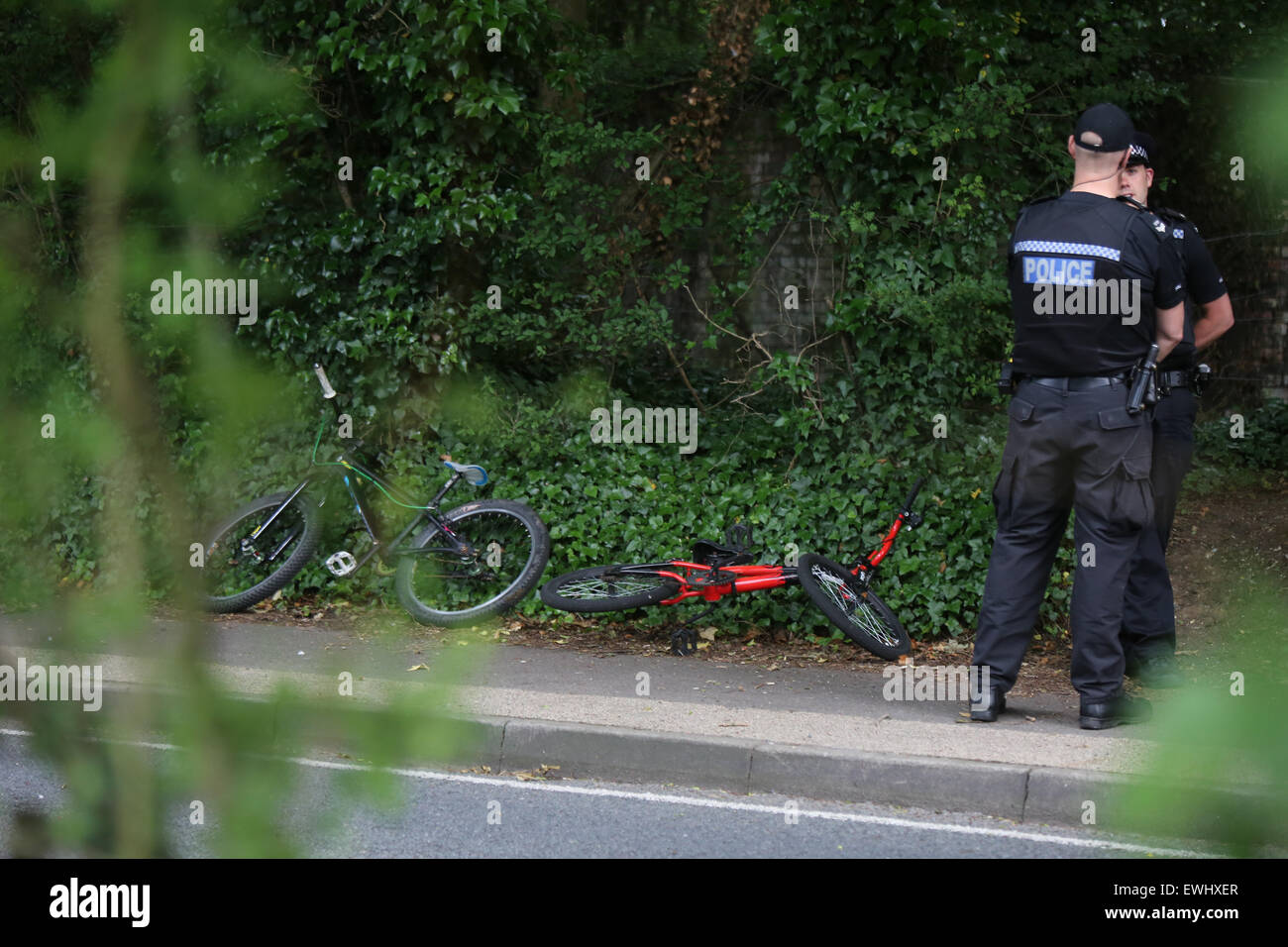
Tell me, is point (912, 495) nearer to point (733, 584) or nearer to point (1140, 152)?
point (733, 584)

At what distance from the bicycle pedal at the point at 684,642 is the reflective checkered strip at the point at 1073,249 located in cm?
313

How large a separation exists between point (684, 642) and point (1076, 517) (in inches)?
108

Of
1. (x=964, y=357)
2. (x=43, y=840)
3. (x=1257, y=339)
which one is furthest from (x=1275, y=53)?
(x=1257, y=339)

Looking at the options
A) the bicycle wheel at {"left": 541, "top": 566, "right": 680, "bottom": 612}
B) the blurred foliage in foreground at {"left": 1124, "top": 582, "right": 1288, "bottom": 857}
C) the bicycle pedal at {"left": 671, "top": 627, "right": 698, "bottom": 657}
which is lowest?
the bicycle pedal at {"left": 671, "top": 627, "right": 698, "bottom": 657}

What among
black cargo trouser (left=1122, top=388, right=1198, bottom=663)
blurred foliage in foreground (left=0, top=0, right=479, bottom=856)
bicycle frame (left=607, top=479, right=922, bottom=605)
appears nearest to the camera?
blurred foliage in foreground (left=0, top=0, right=479, bottom=856)

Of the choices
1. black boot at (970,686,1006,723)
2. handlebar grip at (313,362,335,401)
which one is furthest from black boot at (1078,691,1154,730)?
handlebar grip at (313,362,335,401)

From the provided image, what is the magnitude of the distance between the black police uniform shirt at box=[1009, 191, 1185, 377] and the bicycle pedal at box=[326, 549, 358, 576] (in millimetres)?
4521

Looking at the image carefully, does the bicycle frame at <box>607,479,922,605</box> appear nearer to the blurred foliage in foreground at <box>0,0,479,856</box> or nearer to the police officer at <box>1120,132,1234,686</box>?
the police officer at <box>1120,132,1234,686</box>

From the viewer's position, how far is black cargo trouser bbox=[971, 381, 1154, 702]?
5.66m

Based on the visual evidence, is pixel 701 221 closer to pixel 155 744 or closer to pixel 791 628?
pixel 791 628

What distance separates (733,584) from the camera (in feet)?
25.9

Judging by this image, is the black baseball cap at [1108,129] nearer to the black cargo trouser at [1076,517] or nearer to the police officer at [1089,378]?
the police officer at [1089,378]

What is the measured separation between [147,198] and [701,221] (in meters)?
9.14

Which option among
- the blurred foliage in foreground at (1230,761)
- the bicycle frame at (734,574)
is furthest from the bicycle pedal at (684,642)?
the blurred foliage in foreground at (1230,761)
